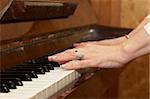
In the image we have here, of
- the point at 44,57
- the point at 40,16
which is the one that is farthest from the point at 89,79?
the point at 40,16

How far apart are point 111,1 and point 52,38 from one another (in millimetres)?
1147

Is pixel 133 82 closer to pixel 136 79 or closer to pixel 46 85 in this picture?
pixel 136 79

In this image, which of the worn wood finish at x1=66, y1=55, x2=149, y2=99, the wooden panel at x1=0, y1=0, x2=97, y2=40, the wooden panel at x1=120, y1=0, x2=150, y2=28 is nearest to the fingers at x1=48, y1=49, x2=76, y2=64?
the wooden panel at x1=0, y1=0, x2=97, y2=40

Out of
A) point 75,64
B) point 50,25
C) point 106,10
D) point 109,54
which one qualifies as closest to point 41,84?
point 75,64

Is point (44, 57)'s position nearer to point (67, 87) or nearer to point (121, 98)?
point (67, 87)

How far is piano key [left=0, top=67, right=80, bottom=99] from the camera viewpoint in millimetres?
844

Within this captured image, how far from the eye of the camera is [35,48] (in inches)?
50.5

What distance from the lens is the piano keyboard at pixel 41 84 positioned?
2.77ft

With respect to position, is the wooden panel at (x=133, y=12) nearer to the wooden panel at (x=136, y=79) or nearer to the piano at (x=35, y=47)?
the wooden panel at (x=136, y=79)

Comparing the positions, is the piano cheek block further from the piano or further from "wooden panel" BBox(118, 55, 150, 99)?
"wooden panel" BBox(118, 55, 150, 99)

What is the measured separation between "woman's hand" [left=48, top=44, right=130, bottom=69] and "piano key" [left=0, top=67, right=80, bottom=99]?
5 cm

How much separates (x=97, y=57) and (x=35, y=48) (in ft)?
0.82

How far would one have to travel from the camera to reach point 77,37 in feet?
5.65

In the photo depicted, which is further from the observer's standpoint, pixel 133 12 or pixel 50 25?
pixel 133 12
